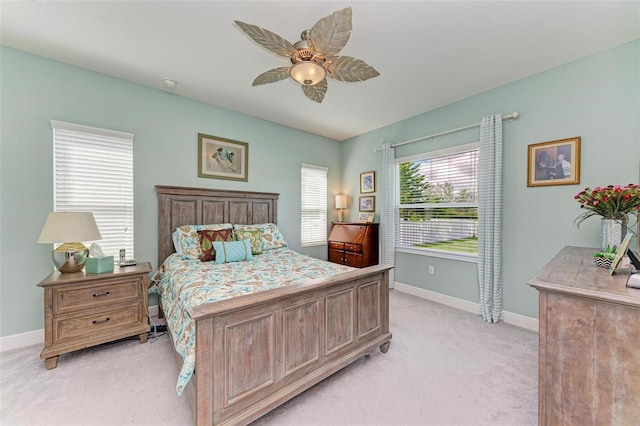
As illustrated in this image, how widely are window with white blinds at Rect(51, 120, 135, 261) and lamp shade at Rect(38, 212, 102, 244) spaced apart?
549mm

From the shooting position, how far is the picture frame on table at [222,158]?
347cm

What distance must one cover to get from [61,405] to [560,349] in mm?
2932

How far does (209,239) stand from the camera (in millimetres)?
2939

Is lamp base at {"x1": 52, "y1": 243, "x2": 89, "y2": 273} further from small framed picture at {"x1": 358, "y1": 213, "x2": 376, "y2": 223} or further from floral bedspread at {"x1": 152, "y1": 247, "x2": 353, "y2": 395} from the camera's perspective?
small framed picture at {"x1": 358, "y1": 213, "x2": 376, "y2": 223}

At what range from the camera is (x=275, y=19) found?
6.35 feet

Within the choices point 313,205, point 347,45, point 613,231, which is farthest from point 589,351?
point 313,205

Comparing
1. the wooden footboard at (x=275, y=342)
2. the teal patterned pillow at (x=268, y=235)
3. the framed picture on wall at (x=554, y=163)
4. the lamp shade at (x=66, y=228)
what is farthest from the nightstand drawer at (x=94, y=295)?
the framed picture on wall at (x=554, y=163)

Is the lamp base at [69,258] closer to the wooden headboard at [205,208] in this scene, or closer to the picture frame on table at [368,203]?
the wooden headboard at [205,208]

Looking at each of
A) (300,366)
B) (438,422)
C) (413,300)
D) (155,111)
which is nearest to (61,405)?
(300,366)

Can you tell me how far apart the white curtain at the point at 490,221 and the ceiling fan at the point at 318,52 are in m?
2.02

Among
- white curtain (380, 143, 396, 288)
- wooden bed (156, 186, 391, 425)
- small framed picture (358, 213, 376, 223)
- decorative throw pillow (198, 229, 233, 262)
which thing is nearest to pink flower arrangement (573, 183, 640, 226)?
wooden bed (156, 186, 391, 425)

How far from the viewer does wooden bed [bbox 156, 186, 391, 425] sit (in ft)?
4.39

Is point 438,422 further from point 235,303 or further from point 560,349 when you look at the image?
point 235,303

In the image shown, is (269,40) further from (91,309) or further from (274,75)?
(91,309)
